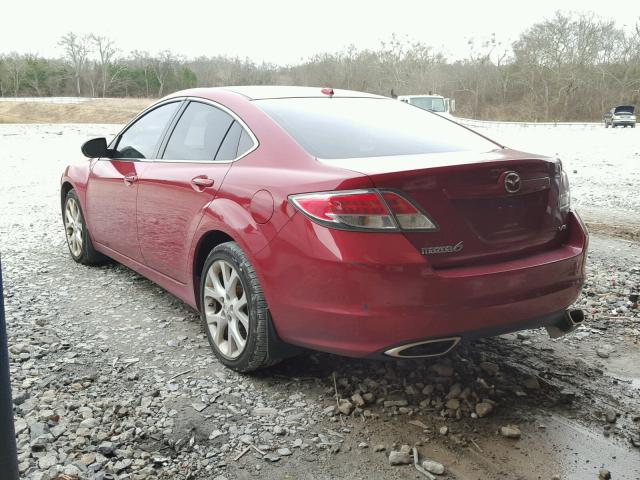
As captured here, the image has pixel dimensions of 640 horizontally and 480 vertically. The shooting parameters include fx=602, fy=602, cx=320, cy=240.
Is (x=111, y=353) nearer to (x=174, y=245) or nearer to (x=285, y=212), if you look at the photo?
(x=174, y=245)

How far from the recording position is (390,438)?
267 centimetres

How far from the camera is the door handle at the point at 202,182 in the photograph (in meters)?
3.41

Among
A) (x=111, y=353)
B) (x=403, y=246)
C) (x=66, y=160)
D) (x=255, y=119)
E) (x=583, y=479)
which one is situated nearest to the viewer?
(x=583, y=479)

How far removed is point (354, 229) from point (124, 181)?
2531mm

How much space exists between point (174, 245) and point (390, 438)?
1.87 meters

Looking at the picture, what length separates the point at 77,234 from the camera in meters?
5.64

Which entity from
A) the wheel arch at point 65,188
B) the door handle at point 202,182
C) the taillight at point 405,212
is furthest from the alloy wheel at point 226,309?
the wheel arch at point 65,188

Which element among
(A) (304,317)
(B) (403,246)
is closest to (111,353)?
(A) (304,317)

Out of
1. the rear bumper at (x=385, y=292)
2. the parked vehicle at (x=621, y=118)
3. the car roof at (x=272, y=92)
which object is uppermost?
the parked vehicle at (x=621, y=118)

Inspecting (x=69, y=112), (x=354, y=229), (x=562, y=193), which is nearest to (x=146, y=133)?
(x=354, y=229)

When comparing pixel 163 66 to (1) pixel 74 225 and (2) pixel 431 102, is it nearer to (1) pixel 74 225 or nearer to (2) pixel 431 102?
(2) pixel 431 102

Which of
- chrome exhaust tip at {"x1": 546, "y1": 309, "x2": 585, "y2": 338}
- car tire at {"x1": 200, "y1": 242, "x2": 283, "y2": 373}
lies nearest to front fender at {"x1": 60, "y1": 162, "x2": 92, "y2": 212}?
car tire at {"x1": 200, "y1": 242, "x2": 283, "y2": 373}

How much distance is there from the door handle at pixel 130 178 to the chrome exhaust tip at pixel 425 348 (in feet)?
8.23

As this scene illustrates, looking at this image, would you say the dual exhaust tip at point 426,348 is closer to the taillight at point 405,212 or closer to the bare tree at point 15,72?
the taillight at point 405,212
